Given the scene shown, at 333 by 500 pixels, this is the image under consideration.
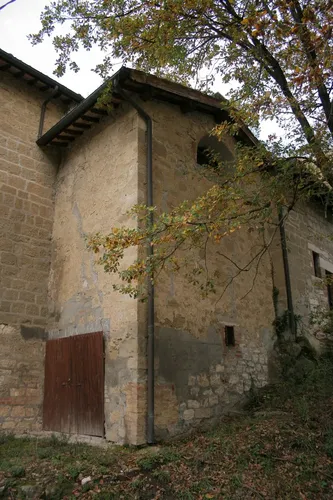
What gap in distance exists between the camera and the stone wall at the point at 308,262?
986 centimetres

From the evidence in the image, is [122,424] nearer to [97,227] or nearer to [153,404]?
[153,404]

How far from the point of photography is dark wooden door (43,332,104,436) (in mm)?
6441

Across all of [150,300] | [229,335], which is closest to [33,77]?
[150,300]

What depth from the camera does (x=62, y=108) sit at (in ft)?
32.5

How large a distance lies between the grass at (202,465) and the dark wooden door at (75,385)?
42 centimetres

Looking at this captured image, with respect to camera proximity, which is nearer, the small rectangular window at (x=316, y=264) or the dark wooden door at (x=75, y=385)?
the dark wooden door at (x=75, y=385)

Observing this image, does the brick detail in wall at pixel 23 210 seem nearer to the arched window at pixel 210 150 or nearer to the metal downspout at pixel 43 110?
the metal downspout at pixel 43 110

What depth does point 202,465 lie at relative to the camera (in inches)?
207

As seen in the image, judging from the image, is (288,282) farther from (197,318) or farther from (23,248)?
(23,248)

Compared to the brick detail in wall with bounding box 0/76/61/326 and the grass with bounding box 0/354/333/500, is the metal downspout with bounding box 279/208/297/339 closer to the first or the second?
the grass with bounding box 0/354/333/500

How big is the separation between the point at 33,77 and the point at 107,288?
17.1ft

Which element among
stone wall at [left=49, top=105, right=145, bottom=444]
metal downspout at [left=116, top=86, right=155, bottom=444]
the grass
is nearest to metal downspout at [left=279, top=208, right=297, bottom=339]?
the grass

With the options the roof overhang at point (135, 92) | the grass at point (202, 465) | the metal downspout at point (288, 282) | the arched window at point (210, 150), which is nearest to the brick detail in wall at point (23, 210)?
the roof overhang at point (135, 92)

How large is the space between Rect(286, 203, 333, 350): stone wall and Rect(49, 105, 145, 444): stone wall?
4089 millimetres
